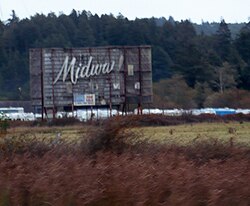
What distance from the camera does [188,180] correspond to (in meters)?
12.4

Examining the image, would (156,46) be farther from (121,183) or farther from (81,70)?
(121,183)

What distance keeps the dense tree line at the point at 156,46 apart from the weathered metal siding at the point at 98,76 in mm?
34889

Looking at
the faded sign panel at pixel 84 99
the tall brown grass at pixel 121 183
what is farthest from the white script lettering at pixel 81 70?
the tall brown grass at pixel 121 183

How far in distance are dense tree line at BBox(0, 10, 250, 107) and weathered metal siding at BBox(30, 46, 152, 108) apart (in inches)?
1374

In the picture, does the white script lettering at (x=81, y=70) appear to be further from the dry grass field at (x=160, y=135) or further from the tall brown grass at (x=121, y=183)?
the tall brown grass at (x=121, y=183)

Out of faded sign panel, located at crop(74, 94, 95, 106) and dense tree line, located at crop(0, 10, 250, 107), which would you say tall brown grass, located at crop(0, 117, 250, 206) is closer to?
faded sign panel, located at crop(74, 94, 95, 106)

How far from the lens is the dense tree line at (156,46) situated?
347 ft

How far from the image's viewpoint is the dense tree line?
105750 millimetres

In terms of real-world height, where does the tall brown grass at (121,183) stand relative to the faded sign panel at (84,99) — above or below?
below

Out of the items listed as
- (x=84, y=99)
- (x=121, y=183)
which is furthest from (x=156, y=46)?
(x=121, y=183)

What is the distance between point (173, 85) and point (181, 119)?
38696mm

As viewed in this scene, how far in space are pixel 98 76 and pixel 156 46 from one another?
6884cm

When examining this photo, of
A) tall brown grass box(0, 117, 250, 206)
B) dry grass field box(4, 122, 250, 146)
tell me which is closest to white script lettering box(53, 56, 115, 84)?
dry grass field box(4, 122, 250, 146)

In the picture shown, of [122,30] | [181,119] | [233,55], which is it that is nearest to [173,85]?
[233,55]
